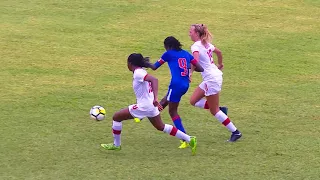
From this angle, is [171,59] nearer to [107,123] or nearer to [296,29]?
[107,123]

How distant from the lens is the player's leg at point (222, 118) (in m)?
11.8

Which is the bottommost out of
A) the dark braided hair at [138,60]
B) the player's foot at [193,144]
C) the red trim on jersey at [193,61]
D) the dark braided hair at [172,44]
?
the player's foot at [193,144]

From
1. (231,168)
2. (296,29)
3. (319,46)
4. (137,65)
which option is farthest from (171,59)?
(296,29)

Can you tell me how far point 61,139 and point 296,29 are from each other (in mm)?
11219

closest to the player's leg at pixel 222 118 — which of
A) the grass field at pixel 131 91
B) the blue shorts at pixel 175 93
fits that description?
the grass field at pixel 131 91

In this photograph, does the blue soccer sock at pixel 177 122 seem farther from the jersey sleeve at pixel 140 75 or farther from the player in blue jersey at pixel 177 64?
the jersey sleeve at pixel 140 75

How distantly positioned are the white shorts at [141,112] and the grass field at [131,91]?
0.68 metres

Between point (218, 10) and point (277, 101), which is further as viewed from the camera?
point (218, 10)

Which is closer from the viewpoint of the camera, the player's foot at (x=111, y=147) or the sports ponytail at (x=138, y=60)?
the sports ponytail at (x=138, y=60)

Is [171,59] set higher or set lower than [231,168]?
higher

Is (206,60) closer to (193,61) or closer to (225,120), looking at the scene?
(193,61)

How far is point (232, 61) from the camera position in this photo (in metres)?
17.5

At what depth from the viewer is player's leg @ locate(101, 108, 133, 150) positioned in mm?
11125

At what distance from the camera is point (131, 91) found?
15047 mm
